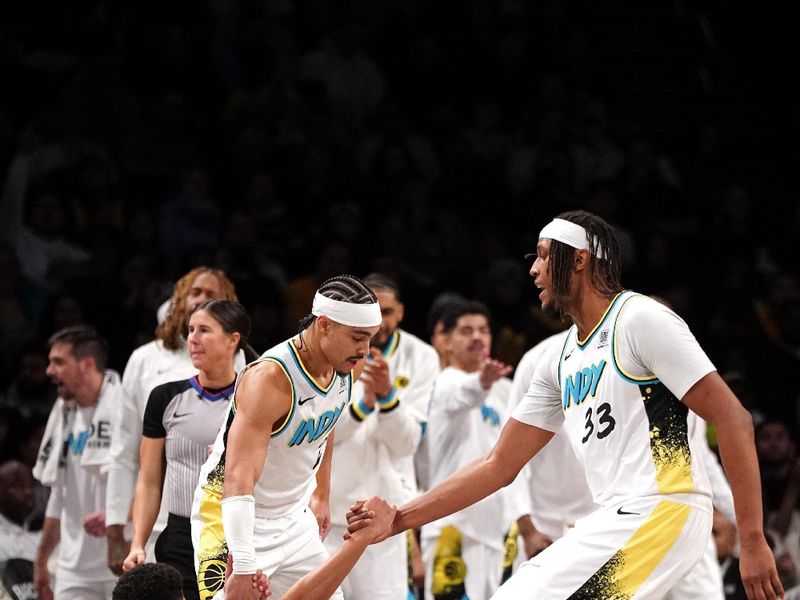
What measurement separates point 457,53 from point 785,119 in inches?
128

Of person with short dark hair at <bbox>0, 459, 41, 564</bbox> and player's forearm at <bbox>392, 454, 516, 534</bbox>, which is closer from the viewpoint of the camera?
player's forearm at <bbox>392, 454, 516, 534</bbox>

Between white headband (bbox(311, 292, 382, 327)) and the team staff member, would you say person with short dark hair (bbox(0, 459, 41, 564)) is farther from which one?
white headband (bbox(311, 292, 382, 327))

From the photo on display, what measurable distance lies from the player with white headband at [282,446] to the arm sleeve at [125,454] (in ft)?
4.55

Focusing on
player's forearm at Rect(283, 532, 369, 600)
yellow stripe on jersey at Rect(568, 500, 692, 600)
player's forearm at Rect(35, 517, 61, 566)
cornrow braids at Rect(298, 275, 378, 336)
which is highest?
cornrow braids at Rect(298, 275, 378, 336)

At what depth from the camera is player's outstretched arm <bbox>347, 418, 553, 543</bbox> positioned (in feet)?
14.3

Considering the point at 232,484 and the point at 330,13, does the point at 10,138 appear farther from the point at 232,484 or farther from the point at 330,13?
the point at 232,484

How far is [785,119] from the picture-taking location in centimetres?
1263

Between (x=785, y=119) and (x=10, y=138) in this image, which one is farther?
(x=785, y=119)

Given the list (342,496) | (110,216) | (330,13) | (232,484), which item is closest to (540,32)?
(330,13)

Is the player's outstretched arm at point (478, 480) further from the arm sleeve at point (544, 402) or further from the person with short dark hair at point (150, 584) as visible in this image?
the person with short dark hair at point (150, 584)

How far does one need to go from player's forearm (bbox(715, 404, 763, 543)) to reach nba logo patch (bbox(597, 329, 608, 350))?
455 mm

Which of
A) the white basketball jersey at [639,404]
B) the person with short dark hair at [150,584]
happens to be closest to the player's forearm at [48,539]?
the person with short dark hair at [150,584]

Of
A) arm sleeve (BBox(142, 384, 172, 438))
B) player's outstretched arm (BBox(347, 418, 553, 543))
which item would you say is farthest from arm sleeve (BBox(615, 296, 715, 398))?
arm sleeve (BBox(142, 384, 172, 438))

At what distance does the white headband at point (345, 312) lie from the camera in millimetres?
4680
